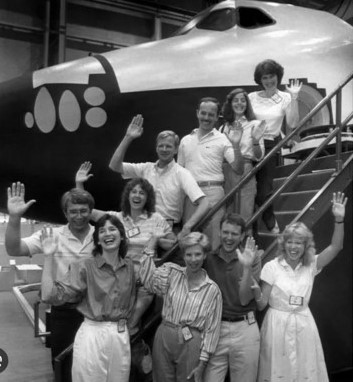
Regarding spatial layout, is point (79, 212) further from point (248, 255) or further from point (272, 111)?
point (272, 111)

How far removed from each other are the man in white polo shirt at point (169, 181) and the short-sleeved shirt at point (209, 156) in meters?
0.22

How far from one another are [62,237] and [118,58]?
85.8 inches

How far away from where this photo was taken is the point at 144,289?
108 inches

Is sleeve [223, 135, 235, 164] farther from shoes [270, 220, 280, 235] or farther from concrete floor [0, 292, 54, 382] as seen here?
concrete floor [0, 292, 54, 382]

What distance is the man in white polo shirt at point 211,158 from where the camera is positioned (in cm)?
329

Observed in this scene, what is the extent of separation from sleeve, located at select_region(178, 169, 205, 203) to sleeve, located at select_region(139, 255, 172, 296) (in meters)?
0.54

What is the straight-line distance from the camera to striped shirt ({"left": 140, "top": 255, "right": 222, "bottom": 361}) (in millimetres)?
2555

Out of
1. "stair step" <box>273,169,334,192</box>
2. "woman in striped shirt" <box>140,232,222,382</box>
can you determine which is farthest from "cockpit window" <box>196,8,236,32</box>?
"woman in striped shirt" <box>140,232,222,382</box>

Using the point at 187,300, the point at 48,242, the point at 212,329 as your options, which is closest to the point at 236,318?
the point at 212,329

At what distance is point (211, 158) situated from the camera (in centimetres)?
333

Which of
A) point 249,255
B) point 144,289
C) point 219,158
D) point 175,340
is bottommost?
point 175,340

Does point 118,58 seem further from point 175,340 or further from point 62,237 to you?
point 175,340

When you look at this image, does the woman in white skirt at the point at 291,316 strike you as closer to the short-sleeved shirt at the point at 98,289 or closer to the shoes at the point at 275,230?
the short-sleeved shirt at the point at 98,289

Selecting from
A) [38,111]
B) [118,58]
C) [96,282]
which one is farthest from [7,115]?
[96,282]
